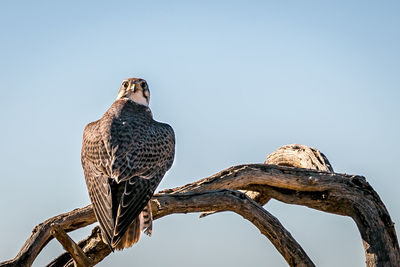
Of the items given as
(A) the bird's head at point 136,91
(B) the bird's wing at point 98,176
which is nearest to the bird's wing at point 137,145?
(B) the bird's wing at point 98,176

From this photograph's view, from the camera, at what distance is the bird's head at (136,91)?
949cm

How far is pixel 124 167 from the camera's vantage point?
7836 mm

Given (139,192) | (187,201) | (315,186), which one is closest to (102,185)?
(139,192)

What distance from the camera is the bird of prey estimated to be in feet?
24.7

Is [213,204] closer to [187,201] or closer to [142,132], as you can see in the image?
[187,201]

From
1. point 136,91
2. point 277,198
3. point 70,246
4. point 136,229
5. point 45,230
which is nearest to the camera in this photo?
point 70,246

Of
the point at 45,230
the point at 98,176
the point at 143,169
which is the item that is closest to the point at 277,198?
the point at 143,169

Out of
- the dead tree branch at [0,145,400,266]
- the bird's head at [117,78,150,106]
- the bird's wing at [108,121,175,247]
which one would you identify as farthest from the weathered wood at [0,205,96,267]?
the bird's head at [117,78,150,106]

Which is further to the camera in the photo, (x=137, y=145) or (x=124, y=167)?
(x=137, y=145)

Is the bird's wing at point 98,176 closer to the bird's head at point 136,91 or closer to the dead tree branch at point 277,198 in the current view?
the dead tree branch at point 277,198

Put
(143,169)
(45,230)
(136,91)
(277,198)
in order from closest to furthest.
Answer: (143,169)
(45,230)
(277,198)
(136,91)

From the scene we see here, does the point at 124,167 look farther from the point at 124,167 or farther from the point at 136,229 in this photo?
the point at 136,229

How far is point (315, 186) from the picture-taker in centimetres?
886

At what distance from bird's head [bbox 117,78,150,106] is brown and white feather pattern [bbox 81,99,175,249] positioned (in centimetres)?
73
